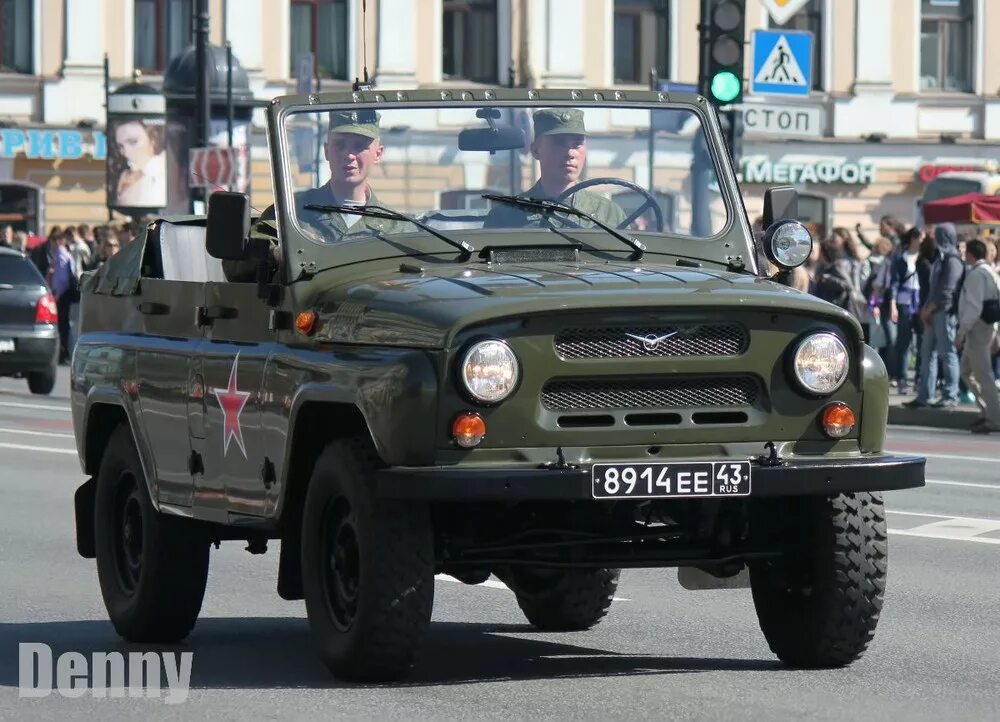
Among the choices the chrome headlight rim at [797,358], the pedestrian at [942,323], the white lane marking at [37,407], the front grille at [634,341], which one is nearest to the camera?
the front grille at [634,341]

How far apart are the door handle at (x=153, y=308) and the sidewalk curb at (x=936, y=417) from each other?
1501 cm

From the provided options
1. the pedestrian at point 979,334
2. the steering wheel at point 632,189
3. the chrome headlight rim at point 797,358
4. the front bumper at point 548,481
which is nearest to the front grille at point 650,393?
the chrome headlight rim at point 797,358

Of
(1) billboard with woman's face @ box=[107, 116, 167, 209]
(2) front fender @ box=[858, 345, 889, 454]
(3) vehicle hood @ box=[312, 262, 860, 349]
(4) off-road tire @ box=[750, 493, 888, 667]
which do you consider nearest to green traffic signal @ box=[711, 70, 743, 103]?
(3) vehicle hood @ box=[312, 262, 860, 349]

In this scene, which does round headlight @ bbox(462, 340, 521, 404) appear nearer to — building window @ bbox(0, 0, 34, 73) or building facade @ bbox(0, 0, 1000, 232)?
building facade @ bbox(0, 0, 1000, 232)

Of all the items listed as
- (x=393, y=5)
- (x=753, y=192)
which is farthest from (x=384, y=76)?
(x=753, y=192)

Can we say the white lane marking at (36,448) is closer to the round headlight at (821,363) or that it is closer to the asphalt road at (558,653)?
the asphalt road at (558,653)

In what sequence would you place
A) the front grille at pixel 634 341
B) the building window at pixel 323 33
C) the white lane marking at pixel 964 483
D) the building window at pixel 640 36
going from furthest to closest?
the building window at pixel 640 36, the building window at pixel 323 33, the white lane marking at pixel 964 483, the front grille at pixel 634 341

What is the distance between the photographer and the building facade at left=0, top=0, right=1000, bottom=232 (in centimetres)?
4644

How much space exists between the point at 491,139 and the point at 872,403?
1953 millimetres

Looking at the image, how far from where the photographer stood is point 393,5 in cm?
4672

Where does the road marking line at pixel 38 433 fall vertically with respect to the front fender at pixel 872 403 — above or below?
below

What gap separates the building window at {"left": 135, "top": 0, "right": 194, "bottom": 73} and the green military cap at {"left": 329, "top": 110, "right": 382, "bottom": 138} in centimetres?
3847

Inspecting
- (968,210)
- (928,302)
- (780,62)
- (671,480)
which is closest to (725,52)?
(780,62)

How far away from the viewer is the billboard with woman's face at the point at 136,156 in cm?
3719
